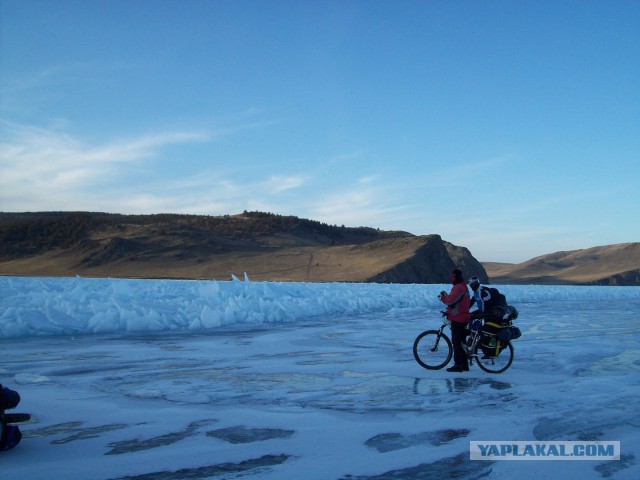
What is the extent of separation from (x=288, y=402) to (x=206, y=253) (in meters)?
50.1

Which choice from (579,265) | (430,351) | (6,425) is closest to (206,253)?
(430,351)

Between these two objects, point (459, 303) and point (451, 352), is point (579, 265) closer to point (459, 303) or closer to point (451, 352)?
point (451, 352)

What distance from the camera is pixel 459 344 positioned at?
833 centimetres

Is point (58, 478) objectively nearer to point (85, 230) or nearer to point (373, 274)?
point (373, 274)

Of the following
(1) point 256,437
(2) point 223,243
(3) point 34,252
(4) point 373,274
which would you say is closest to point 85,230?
(3) point 34,252

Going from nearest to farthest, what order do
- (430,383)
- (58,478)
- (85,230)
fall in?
(58,478)
(430,383)
(85,230)

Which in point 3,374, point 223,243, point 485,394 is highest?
point 223,243

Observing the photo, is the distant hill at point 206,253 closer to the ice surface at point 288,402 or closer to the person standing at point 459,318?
the ice surface at point 288,402

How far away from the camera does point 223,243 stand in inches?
2312

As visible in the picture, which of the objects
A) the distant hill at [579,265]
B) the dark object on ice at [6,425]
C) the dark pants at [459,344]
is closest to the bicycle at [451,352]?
the dark pants at [459,344]

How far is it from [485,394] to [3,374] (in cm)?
596

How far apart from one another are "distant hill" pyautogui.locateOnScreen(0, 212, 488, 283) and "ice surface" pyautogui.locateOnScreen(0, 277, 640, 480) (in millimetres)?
33193

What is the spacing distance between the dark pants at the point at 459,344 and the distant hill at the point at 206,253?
119ft

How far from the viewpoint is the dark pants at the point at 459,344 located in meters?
8.30
